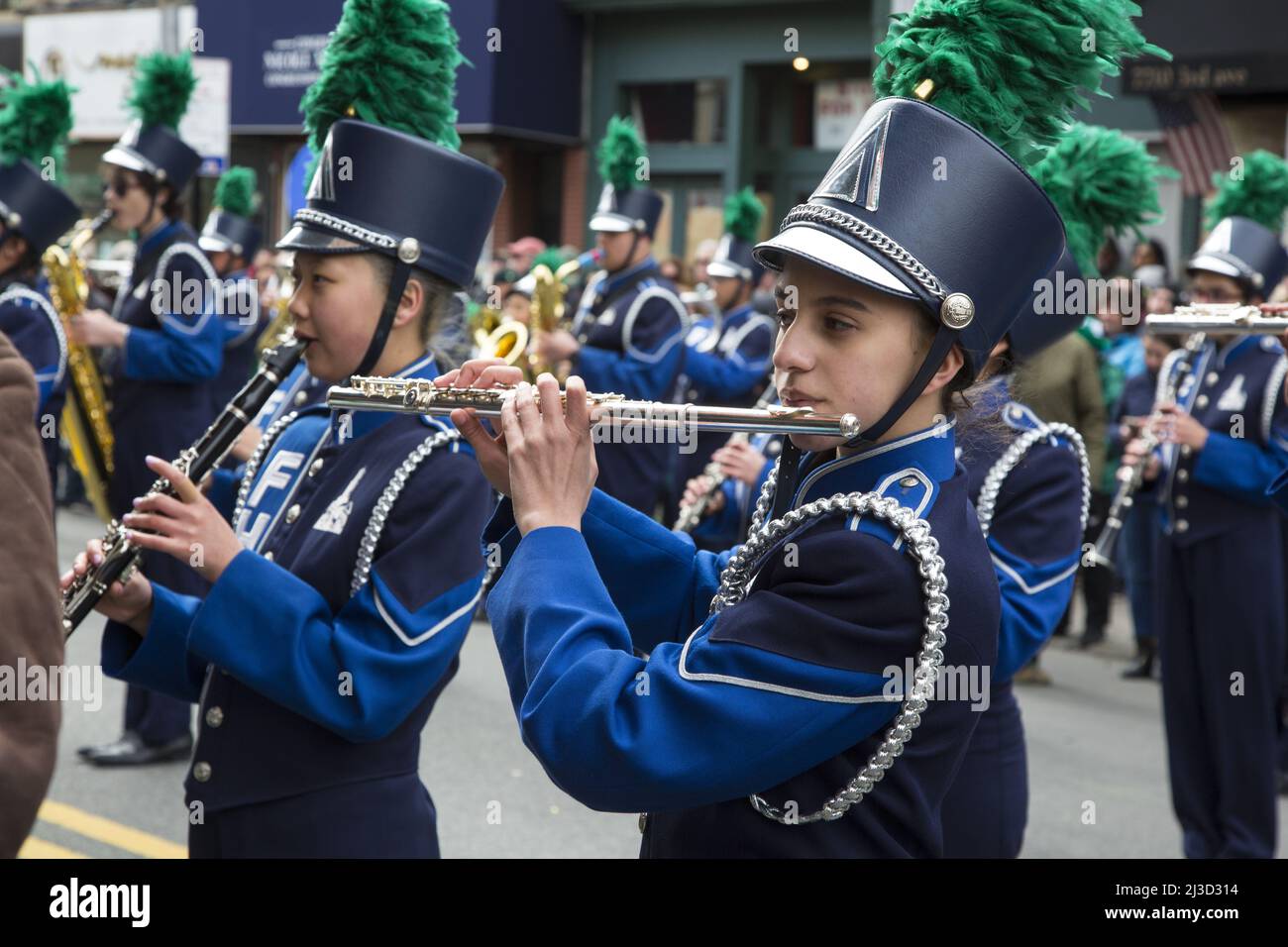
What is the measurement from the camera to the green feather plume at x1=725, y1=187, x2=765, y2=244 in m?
10.9

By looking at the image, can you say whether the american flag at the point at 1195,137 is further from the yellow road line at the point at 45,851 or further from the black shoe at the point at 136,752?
the yellow road line at the point at 45,851

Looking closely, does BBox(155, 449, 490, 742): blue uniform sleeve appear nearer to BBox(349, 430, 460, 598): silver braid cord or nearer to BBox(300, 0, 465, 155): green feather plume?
BBox(349, 430, 460, 598): silver braid cord

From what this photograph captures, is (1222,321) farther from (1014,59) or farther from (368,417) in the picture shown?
(368,417)

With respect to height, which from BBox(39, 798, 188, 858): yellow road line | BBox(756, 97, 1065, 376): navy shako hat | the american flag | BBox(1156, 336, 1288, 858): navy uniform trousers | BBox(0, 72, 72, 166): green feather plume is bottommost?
BBox(39, 798, 188, 858): yellow road line

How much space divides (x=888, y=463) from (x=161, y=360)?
16.3 feet

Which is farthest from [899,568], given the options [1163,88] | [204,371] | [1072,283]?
[1163,88]

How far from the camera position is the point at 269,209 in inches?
804

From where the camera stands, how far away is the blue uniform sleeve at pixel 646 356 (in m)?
8.44

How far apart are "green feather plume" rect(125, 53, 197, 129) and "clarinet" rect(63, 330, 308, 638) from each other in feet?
14.0

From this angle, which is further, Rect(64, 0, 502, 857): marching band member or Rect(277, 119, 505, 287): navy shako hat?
Rect(277, 119, 505, 287): navy shako hat

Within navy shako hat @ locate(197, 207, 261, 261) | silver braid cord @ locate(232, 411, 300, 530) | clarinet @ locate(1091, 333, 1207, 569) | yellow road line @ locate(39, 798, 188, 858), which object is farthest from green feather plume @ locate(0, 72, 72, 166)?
clarinet @ locate(1091, 333, 1207, 569)

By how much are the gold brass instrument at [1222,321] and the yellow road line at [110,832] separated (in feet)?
11.8

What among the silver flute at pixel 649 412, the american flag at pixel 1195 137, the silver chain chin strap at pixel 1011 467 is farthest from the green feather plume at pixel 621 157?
the silver flute at pixel 649 412

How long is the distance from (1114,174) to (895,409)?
2.35m
